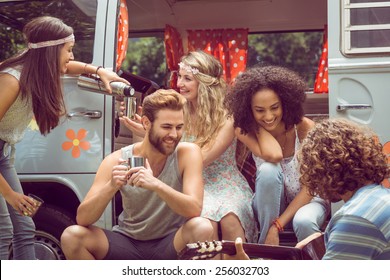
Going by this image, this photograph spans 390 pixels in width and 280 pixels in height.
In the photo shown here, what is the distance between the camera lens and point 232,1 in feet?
16.4

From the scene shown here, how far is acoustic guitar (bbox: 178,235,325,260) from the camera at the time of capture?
2311mm

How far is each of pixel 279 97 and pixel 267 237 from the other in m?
0.76

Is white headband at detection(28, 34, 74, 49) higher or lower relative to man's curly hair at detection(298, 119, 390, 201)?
higher

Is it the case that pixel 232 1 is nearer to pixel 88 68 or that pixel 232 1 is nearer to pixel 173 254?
pixel 88 68

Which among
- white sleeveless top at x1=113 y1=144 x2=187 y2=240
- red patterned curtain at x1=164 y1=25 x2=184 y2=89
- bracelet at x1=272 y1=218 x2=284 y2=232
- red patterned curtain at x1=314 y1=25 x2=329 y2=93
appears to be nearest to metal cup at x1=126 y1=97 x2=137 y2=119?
white sleeveless top at x1=113 y1=144 x2=187 y2=240

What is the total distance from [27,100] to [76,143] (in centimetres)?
41

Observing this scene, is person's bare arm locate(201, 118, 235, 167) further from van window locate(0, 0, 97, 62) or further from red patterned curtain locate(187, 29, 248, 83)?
red patterned curtain locate(187, 29, 248, 83)

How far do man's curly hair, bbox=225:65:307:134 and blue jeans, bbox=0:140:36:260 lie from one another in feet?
3.97

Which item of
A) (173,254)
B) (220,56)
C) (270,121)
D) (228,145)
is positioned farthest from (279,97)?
(220,56)

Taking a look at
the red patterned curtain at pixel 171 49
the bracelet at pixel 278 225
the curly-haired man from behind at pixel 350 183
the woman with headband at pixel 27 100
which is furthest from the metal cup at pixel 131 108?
the red patterned curtain at pixel 171 49

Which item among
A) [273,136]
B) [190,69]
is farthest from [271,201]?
[190,69]

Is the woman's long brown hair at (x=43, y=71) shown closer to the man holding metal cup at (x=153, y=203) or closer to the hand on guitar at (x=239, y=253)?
the man holding metal cup at (x=153, y=203)

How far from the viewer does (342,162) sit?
2217mm

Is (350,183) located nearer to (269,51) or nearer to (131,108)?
(131,108)
